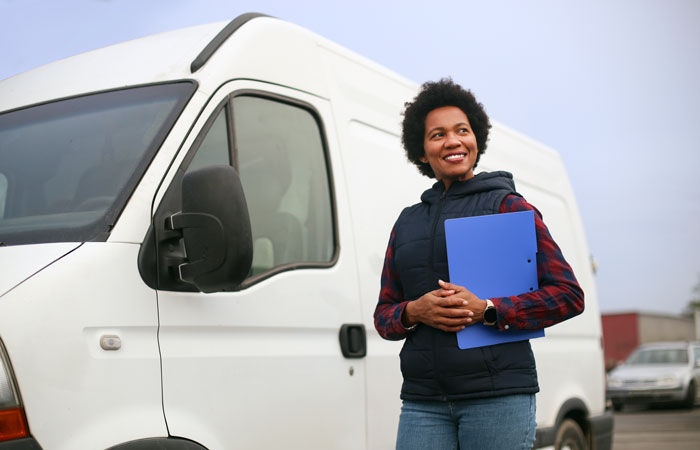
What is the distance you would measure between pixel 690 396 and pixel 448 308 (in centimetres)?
1745

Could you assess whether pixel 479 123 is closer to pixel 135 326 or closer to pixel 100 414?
pixel 135 326

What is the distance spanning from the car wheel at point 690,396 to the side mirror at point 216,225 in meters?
17.6

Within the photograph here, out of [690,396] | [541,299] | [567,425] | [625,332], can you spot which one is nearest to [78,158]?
[541,299]

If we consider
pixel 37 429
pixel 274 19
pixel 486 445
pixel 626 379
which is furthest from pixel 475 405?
pixel 626 379

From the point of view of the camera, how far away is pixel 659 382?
728 inches

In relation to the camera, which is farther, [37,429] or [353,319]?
[353,319]

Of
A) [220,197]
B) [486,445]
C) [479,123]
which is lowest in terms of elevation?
[486,445]

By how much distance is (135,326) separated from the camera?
8.96 feet

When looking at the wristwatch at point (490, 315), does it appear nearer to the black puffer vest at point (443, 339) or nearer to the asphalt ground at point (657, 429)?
the black puffer vest at point (443, 339)

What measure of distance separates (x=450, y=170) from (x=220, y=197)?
2.53ft

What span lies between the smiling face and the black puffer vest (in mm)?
48

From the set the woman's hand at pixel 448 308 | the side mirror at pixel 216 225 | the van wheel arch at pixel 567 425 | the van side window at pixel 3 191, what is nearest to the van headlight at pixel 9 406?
the side mirror at pixel 216 225

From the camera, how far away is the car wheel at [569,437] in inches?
211

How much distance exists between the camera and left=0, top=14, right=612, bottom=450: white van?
2.57 metres
